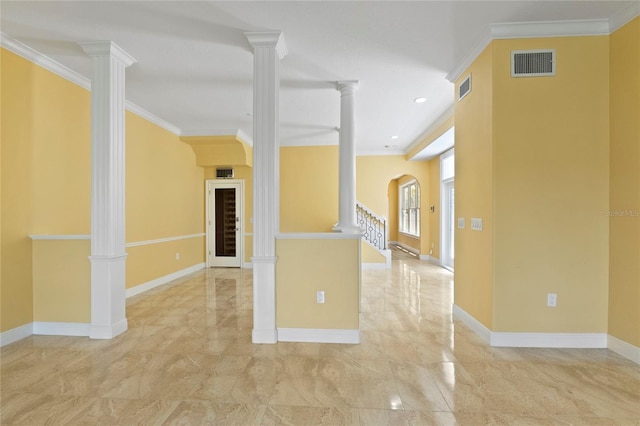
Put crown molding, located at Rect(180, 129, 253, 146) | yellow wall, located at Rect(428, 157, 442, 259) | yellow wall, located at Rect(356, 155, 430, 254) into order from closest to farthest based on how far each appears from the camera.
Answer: crown molding, located at Rect(180, 129, 253, 146)
yellow wall, located at Rect(428, 157, 442, 259)
yellow wall, located at Rect(356, 155, 430, 254)

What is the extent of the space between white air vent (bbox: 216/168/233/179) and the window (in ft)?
20.2

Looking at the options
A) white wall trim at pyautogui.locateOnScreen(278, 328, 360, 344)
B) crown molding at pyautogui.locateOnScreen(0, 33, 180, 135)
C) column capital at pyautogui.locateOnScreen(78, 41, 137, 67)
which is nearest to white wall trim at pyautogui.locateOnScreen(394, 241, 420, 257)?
white wall trim at pyautogui.locateOnScreen(278, 328, 360, 344)

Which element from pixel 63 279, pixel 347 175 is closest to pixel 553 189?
pixel 347 175

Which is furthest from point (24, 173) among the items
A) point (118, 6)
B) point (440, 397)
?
point (440, 397)

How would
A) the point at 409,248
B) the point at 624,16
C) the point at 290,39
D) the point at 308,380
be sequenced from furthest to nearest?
the point at 409,248, the point at 290,39, the point at 624,16, the point at 308,380

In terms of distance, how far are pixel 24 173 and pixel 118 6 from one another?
210 cm

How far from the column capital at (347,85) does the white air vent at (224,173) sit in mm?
4314

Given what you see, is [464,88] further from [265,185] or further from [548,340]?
[548,340]

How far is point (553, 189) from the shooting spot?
3150 mm

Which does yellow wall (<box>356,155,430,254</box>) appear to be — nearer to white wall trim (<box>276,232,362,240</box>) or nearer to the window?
the window

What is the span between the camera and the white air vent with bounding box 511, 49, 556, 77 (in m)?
3.16

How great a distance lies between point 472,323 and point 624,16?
336 centimetres

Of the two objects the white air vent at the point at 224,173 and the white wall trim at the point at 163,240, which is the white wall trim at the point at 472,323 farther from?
the white air vent at the point at 224,173

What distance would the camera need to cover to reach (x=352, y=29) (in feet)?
10.4
